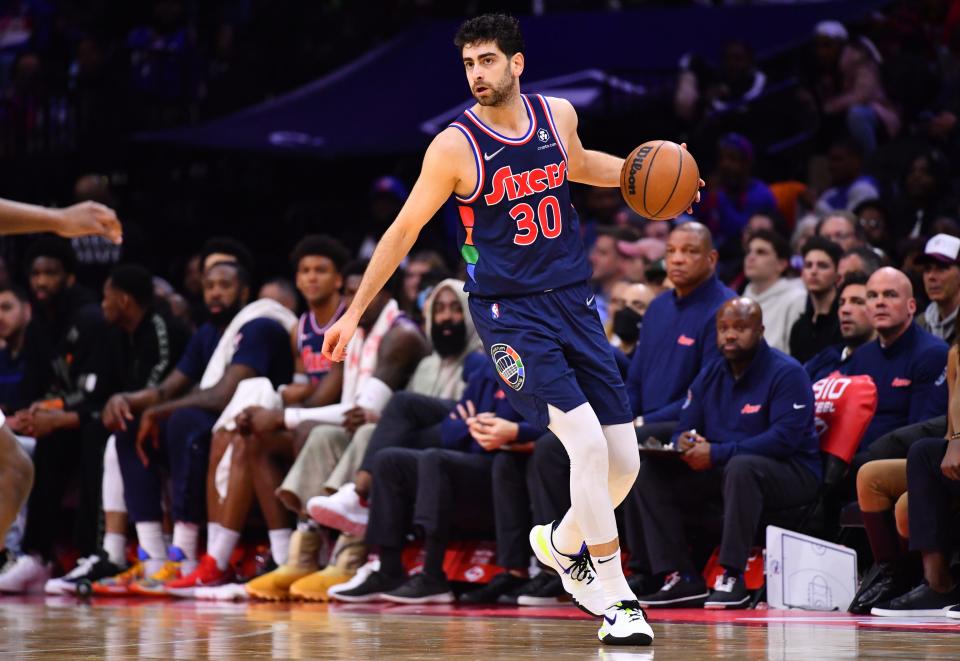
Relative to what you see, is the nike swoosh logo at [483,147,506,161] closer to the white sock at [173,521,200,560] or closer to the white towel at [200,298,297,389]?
the white towel at [200,298,297,389]

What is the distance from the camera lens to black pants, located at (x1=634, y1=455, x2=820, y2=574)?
745 centimetres

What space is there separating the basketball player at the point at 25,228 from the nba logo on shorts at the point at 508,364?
4.87 feet

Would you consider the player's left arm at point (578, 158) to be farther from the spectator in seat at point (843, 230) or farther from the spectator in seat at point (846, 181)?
the spectator in seat at point (846, 181)

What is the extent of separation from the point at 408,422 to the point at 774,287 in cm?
234

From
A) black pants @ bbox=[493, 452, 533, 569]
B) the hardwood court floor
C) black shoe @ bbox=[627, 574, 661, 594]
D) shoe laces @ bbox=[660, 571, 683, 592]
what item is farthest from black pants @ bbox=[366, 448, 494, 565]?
shoe laces @ bbox=[660, 571, 683, 592]

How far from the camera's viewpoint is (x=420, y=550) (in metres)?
9.05

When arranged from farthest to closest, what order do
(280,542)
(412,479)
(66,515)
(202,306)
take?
(202,306), (66,515), (280,542), (412,479)

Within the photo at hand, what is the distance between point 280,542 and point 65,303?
298cm

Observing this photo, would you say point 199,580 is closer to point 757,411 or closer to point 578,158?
point 757,411

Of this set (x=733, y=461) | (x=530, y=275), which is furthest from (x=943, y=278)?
(x=530, y=275)

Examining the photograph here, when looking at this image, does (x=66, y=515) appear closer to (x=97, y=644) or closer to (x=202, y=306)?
(x=202, y=306)

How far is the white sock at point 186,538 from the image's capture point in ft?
31.8

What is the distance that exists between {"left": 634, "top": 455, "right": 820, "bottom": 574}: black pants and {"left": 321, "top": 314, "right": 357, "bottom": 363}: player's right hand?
8.35 ft

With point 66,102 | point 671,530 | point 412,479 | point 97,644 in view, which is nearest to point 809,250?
point 671,530
